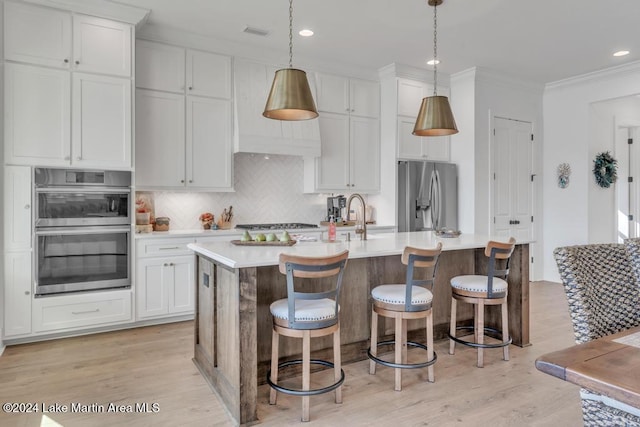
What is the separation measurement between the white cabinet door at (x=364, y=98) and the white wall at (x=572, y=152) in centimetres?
278

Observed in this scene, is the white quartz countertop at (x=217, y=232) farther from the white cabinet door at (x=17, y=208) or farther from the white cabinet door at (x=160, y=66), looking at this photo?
the white cabinet door at (x=160, y=66)

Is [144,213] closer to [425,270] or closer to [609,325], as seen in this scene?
[425,270]

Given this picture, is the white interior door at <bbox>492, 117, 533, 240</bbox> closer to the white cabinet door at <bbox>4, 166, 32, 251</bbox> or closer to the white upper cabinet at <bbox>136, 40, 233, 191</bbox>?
the white upper cabinet at <bbox>136, 40, 233, 191</bbox>

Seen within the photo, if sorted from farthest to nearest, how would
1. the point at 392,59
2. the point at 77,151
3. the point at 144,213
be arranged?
the point at 392,59
the point at 144,213
the point at 77,151

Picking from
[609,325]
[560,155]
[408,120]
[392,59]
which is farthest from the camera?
[560,155]

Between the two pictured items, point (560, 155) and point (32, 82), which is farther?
point (560, 155)

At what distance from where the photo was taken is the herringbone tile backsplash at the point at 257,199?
4852mm

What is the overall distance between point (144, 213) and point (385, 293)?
9.12ft

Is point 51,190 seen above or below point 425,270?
above

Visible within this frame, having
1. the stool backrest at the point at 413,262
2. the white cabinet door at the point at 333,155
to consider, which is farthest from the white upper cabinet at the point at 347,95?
the stool backrest at the point at 413,262

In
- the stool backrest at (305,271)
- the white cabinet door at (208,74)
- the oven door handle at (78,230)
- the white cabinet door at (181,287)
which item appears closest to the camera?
the stool backrest at (305,271)

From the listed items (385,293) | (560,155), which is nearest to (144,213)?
(385,293)

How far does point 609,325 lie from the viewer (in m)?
1.68

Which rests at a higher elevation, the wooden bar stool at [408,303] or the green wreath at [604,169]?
the green wreath at [604,169]
